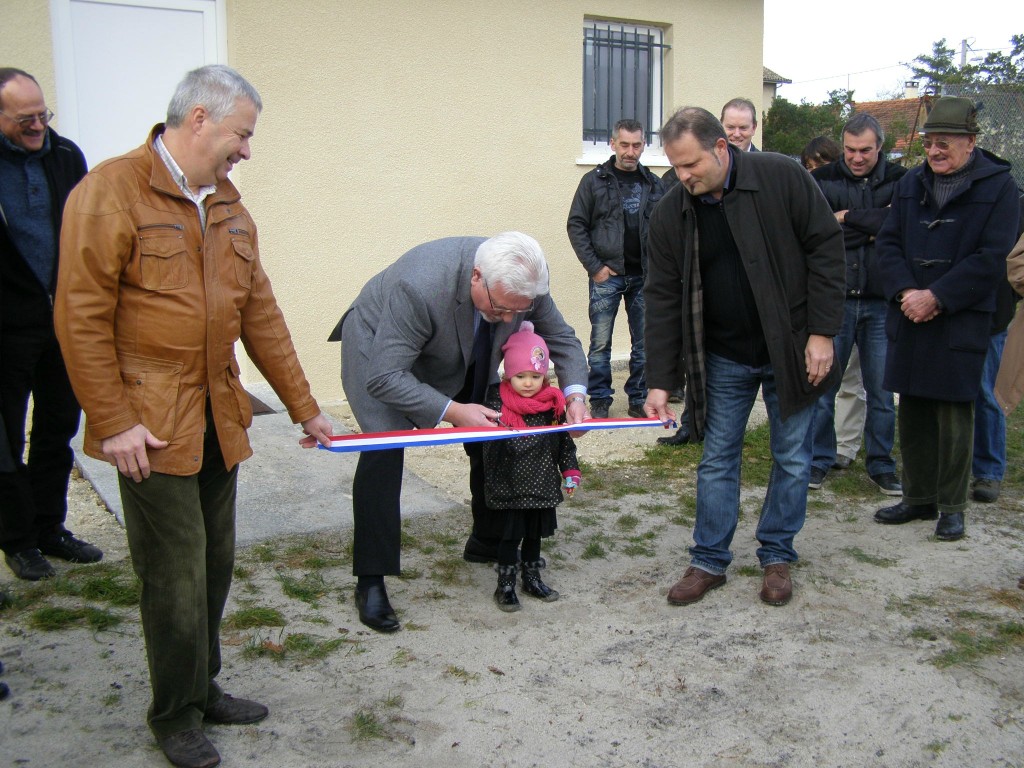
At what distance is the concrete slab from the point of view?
17.3 feet

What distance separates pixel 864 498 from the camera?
5.91 metres

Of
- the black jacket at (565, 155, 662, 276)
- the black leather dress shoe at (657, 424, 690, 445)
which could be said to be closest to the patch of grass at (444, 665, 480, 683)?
the black leather dress shoe at (657, 424, 690, 445)

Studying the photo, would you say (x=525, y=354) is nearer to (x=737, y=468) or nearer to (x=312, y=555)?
(x=737, y=468)

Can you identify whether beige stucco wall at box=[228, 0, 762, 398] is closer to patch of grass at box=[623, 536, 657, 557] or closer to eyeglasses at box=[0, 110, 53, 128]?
eyeglasses at box=[0, 110, 53, 128]

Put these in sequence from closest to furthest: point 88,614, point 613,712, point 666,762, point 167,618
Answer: point 167,618 → point 666,762 → point 613,712 → point 88,614

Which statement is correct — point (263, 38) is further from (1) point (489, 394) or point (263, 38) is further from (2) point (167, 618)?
(2) point (167, 618)

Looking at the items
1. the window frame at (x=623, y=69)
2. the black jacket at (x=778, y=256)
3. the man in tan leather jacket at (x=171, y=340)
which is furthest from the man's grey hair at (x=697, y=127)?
the window frame at (x=623, y=69)

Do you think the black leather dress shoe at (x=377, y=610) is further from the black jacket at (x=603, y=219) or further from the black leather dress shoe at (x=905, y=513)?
the black jacket at (x=603, y=219)

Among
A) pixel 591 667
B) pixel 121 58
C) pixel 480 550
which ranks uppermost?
pixel 121 58

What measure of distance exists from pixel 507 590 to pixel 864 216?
315cm

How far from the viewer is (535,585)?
14.5 ft

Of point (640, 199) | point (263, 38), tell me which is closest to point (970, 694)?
point (640, 199)

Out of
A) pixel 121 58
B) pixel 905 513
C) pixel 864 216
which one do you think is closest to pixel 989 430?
pixel 905 513

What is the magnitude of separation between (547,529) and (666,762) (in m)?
1.30
